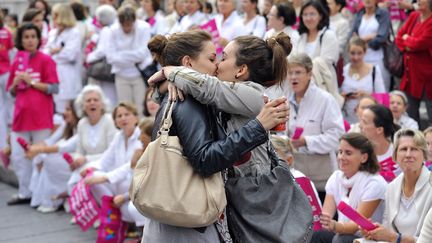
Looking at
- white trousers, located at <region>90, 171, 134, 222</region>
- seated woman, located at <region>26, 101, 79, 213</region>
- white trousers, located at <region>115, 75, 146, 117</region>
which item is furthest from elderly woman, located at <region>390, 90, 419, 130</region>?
white trousers, located at <region>115, 75, 146, 117</region>

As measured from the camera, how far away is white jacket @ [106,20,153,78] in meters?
10.0

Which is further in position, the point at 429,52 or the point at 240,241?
the point at 429,52

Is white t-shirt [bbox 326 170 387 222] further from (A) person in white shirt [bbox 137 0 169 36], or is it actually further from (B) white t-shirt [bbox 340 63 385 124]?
(A) person in white shirt [bbox 137 0 169 36]

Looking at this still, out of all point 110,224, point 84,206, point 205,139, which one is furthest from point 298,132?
point 205,139

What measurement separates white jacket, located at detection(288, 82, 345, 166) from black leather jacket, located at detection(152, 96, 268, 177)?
3.06 metres

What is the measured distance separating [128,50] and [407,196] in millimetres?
5552

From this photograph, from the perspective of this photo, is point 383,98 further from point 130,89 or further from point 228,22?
point 130,89

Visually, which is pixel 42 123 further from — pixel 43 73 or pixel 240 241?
pixel 240 241

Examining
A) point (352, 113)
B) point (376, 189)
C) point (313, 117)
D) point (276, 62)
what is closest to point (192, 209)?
point (276, 62)

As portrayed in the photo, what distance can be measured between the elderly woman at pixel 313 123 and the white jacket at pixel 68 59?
509cm

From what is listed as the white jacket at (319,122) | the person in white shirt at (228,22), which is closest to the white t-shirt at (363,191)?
the white jacket at (319,122)

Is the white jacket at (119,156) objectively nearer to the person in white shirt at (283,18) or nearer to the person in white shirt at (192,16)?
the person in white shirt at (283,18)

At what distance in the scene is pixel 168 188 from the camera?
326 centimetres

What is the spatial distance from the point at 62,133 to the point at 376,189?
14.8 ft
